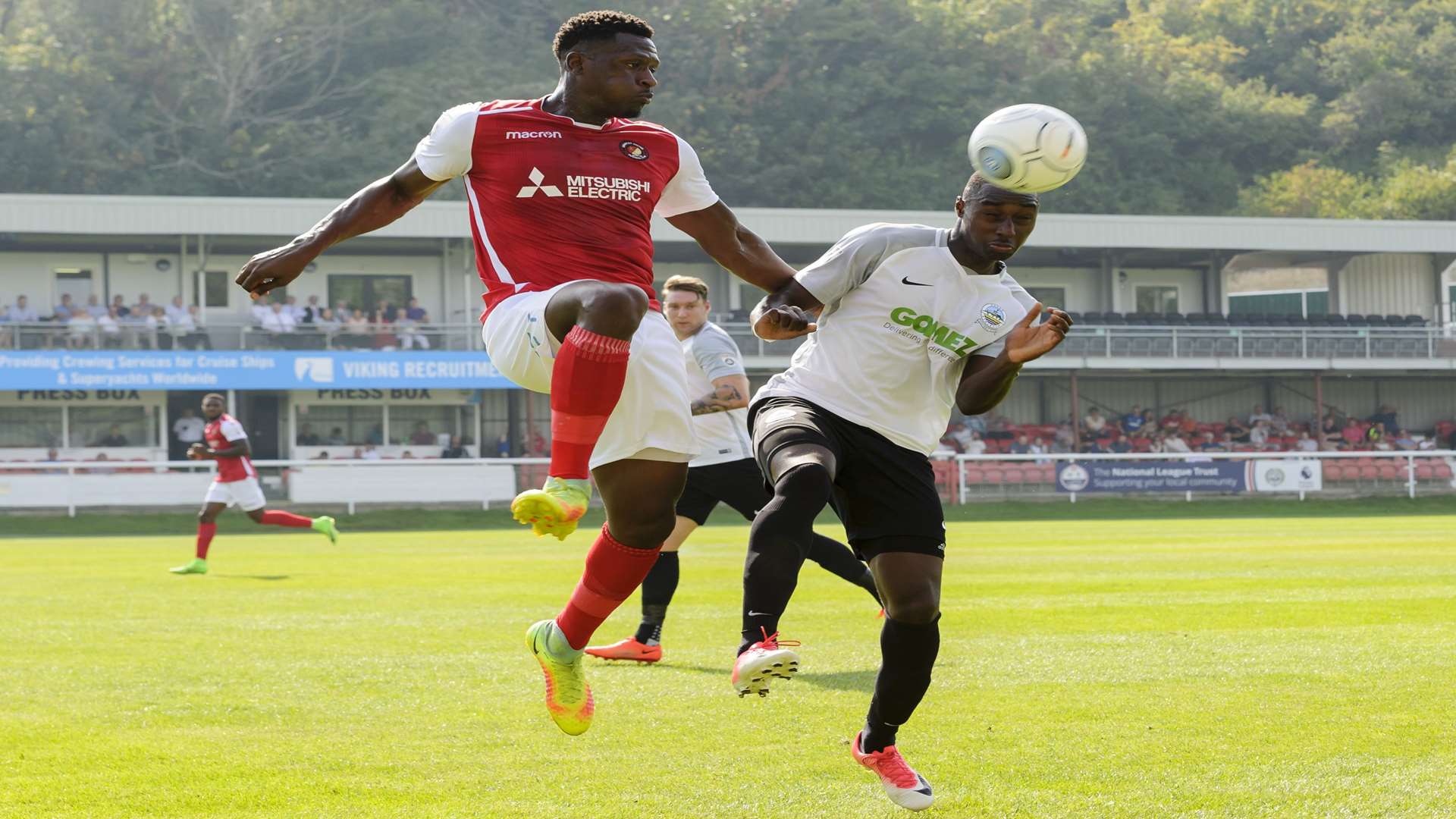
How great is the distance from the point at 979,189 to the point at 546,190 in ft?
5.50

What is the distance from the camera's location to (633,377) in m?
5.22

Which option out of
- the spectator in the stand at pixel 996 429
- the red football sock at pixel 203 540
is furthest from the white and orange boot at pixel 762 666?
the spectator in the stand at pixel 996 429

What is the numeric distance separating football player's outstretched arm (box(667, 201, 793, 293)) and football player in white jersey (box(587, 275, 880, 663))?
11.0 ft

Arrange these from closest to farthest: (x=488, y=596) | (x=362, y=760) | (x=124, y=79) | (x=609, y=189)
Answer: (x=609, y=189) < (x=362, y=760) < (x=488, y=596) < (x=124, y=79)

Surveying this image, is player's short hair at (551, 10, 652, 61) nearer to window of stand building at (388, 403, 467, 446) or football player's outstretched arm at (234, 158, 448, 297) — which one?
football player's outstretched arm at (234, 158, 448, 297)

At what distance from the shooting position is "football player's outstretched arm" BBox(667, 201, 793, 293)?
5766 millimetres

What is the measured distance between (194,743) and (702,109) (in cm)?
6528

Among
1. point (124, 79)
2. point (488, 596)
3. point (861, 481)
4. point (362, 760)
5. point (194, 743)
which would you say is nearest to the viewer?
point (861, 481)

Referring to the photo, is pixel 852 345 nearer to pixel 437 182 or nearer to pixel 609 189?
pixel 609 189

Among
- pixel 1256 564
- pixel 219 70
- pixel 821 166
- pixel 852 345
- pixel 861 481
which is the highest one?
pixel 219 70

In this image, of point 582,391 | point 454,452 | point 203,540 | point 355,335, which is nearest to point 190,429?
point 355,335

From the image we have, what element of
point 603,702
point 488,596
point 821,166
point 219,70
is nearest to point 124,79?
point 219,70

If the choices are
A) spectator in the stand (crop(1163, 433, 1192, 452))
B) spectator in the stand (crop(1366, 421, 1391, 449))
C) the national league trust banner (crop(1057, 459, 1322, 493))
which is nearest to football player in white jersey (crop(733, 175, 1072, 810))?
the national league trust banner (crop(1057, 459, 1322, 493))

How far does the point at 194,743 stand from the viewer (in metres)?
6.50
